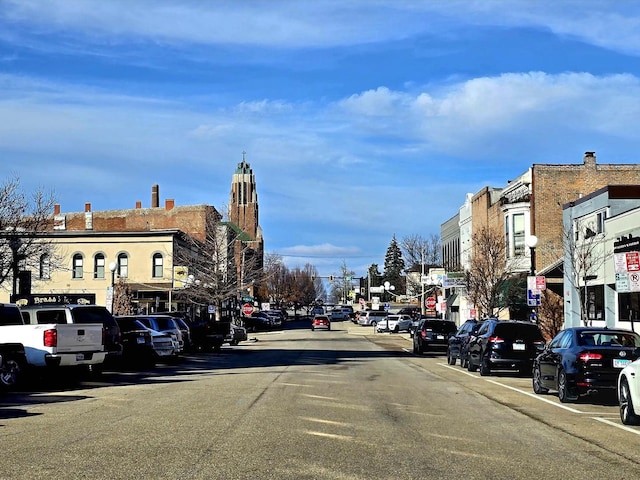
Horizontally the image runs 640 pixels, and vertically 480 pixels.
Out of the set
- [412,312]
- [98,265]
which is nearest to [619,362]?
[98,265]

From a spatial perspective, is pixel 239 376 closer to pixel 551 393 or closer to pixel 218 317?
pixel 551 393

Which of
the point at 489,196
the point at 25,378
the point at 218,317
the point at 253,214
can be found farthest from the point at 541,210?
the point at 253,214

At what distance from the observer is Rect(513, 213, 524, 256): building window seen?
4828 centimetres

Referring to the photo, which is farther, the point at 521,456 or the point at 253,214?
the point at 253,214

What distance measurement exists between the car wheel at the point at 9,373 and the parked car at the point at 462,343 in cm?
1438

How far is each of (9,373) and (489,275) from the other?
2937cm

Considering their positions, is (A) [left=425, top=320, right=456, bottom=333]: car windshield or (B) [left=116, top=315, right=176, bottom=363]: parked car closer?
(B) [left=116, top=315, right=176, bottom=363]: parked car

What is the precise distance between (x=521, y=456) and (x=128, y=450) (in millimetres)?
4845

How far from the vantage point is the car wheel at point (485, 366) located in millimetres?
24578

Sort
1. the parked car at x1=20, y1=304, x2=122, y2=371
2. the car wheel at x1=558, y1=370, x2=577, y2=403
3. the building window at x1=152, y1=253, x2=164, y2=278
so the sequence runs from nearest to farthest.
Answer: the car wheel at x1=558, y1=370, x2=577, y2=403 < the parked car at x1=20, y1=304, x2=122, y2=371 < the building window at x1=152, y1=253, x2=164, y2=278

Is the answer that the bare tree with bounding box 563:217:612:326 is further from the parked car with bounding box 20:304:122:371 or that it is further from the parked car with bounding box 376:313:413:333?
the parked car with bounding box 376:313:413:333

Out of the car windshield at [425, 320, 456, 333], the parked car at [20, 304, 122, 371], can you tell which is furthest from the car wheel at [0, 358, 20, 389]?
the car windshield at [425, 320, 456, 333]

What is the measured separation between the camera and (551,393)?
766 inches

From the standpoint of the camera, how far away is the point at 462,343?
28453mm
